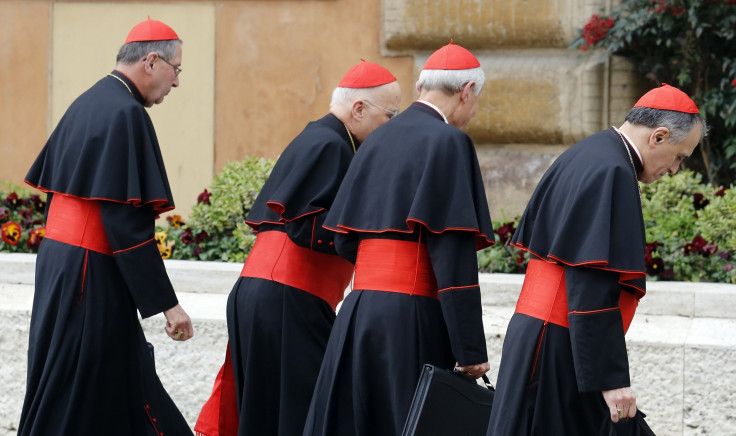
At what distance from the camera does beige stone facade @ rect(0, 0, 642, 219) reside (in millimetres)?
7129

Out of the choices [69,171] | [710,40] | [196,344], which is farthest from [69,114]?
[710,40]

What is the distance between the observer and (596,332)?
3367 mm

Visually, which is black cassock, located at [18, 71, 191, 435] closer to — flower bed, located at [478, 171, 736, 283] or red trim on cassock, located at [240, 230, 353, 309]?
red trim on cassock, located at [240, 230, 353, 309]

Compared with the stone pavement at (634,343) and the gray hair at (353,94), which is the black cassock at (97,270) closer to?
the gray hair at (353,94)

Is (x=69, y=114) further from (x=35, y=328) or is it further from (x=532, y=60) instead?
(x=532, y=60)

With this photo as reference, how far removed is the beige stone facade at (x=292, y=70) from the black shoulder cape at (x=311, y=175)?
2903 mm

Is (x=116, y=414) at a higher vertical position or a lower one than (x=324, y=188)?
lower

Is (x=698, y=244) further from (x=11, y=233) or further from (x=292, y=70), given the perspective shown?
(x=11, y=233)

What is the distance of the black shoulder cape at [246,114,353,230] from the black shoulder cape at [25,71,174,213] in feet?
1.38

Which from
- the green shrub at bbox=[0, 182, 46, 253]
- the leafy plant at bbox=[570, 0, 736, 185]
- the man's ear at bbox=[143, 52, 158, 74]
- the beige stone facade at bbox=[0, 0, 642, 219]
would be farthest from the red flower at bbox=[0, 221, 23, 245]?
the leafy plant at bbox=[570, 0, 736, 185]

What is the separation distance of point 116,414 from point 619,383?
1.88 m

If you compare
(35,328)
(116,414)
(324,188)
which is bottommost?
(116,414)

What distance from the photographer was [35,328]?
4.31 metres

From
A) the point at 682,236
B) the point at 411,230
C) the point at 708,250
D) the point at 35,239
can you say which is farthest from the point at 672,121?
the point at 35,239
